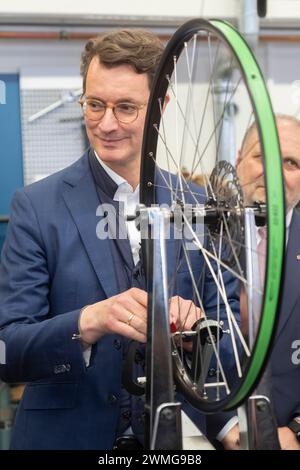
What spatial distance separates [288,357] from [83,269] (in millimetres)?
467

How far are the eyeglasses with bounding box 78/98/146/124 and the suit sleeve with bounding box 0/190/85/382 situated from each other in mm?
191

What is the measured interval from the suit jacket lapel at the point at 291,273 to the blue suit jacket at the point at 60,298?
0.24m

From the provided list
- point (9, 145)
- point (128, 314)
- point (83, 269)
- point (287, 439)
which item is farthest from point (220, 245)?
point (9, 145)

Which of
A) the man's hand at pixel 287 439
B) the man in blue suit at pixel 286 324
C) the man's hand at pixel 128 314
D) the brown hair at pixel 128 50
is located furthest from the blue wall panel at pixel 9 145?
the man's hand at pixel 128 314

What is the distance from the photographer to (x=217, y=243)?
1058 mm

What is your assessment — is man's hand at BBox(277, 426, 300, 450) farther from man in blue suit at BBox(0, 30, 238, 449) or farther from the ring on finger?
the ring on finger

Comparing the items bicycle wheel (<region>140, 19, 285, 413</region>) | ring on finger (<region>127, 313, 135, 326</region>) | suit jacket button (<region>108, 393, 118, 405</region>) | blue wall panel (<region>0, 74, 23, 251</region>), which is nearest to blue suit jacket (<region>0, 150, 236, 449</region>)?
suit jacket button (<region>108, 393, 118, 405</region>)

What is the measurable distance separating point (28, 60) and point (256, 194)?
6.91ft

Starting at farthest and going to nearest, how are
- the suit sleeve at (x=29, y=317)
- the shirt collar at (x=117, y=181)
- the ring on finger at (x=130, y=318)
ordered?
the shirt collar at (x=117, y=181)
the suit sleeve at (x=29, y=317)
the ring on finger at (x=130, y=318)

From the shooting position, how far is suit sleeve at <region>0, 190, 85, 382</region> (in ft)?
3.87

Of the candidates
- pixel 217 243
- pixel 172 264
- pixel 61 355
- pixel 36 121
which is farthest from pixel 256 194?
pixel 36 121

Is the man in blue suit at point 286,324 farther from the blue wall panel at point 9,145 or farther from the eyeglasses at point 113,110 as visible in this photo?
the blue wall panel at point 9,145

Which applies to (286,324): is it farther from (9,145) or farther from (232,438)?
(9,145)

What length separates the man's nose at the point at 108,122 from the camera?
1238 millimetres
